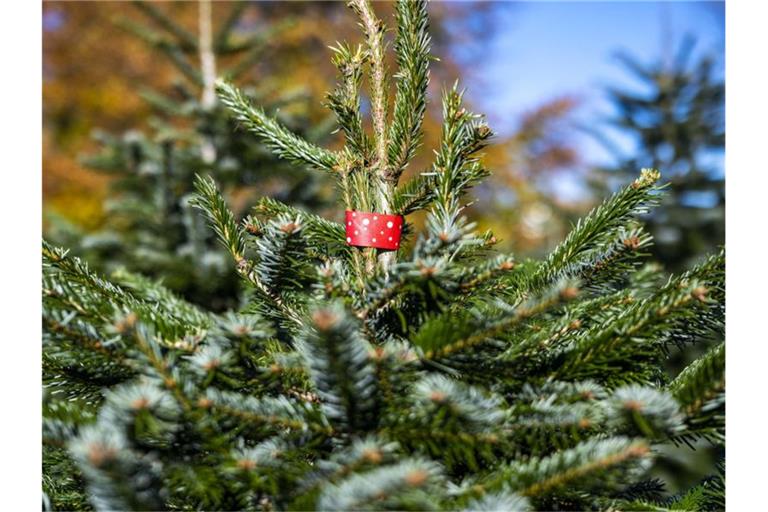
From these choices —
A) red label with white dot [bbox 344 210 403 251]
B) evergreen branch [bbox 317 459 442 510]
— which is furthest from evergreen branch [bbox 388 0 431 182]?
evergreen branch [bbox 317 459 442 510]

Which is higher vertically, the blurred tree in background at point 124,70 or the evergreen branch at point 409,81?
the blurred tree in background at point 124,70

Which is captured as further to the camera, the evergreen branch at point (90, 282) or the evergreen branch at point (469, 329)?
the evergreen branch at point (90, 282)

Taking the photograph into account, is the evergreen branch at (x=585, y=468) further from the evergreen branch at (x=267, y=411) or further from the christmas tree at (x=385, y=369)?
the evergreen branch at (x=267, y=411)

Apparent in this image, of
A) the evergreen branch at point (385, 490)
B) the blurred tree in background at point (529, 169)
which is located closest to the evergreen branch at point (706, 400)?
the evergreen branch at point (385, 490)

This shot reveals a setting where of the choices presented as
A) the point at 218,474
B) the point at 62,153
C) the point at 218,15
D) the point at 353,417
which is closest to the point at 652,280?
the point at 353,417
